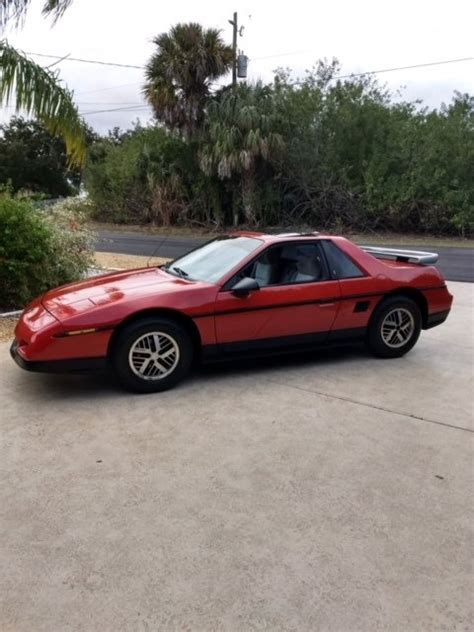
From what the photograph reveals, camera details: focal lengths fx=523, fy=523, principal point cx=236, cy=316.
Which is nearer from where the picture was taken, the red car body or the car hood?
the red car body

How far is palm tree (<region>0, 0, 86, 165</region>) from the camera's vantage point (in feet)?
22.8

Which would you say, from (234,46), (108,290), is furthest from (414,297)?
(234,46)

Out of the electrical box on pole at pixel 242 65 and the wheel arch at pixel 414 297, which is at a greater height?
the electrical box on pole at pixel 242 65

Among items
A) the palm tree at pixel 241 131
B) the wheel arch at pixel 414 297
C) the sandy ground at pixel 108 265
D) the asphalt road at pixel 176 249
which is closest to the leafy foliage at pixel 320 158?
the palm tree at pixel 241 131

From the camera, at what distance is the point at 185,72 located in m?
20.4

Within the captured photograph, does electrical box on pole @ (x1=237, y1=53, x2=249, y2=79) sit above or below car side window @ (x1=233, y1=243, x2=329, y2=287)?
above

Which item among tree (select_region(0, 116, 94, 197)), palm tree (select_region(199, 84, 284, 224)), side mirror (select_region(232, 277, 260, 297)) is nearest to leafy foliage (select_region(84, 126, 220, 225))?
palm tree (select_region(199, 84, 284, 224))

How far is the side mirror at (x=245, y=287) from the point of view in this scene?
181 inches

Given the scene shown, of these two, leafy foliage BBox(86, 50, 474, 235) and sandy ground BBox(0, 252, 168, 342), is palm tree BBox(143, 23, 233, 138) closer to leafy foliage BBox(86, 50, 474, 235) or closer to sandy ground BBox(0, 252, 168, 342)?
leafy foliage BBox(86, 50, 474, 235)

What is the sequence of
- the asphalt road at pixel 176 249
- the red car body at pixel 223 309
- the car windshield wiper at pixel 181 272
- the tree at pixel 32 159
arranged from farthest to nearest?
the tree at pixel 32 159
the asphalt road at pixel 176 249
the car windshield wiper at pixel 181 272
the red car body at pixel 223 309

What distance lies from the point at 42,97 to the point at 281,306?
4820mm

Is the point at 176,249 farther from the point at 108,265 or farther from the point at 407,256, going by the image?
the point at 407,256

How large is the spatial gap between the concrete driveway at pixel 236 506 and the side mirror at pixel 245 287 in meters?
0.83

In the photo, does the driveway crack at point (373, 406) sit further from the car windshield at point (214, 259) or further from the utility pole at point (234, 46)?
the utility pole at point (234, 46)
